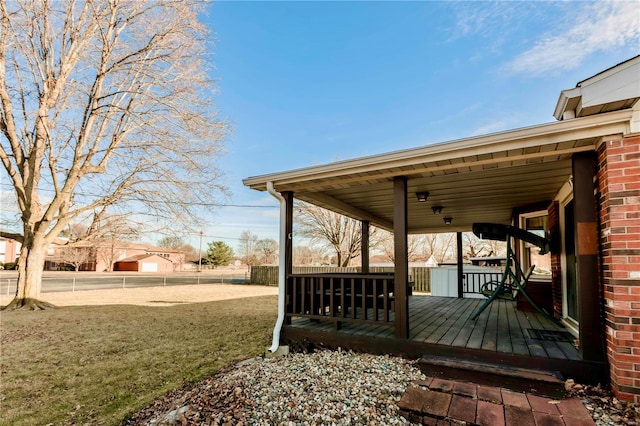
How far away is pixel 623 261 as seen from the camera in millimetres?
2641

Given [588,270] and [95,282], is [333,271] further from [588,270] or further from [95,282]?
Result: [588,270]

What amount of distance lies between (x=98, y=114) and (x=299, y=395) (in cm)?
1030

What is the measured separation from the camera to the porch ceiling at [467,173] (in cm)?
294

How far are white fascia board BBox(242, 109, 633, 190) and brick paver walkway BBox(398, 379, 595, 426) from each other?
2209 mm

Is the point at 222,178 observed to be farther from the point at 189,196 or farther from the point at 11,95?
the point at 11,95

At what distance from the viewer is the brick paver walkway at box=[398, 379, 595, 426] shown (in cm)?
227

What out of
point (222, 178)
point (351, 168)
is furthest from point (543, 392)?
point (222, 178)

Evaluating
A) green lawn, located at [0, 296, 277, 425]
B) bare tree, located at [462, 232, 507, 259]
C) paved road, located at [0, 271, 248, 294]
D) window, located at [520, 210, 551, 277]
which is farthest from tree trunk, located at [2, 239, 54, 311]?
bare tree, located at [462, 232, 507, 259]

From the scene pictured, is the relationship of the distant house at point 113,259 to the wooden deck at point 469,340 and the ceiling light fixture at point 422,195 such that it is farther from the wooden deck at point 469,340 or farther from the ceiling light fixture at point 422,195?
the ceiling light fixture at point 422,195

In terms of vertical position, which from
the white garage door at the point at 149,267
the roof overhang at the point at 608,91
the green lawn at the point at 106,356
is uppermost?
the roof overhang at the point at 608,91

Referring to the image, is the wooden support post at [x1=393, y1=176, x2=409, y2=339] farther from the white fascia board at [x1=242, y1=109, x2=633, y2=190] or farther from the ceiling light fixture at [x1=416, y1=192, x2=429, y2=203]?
the ceiling light fixture at [x1=416, y1=192, x2=429, y2=203]

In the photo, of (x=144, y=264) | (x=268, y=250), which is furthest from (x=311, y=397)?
(x=268, y=250)

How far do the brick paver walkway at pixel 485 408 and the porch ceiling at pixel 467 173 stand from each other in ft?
7.22

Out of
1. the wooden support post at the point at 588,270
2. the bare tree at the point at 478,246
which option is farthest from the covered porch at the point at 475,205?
the bare tree at the point at 478,246
